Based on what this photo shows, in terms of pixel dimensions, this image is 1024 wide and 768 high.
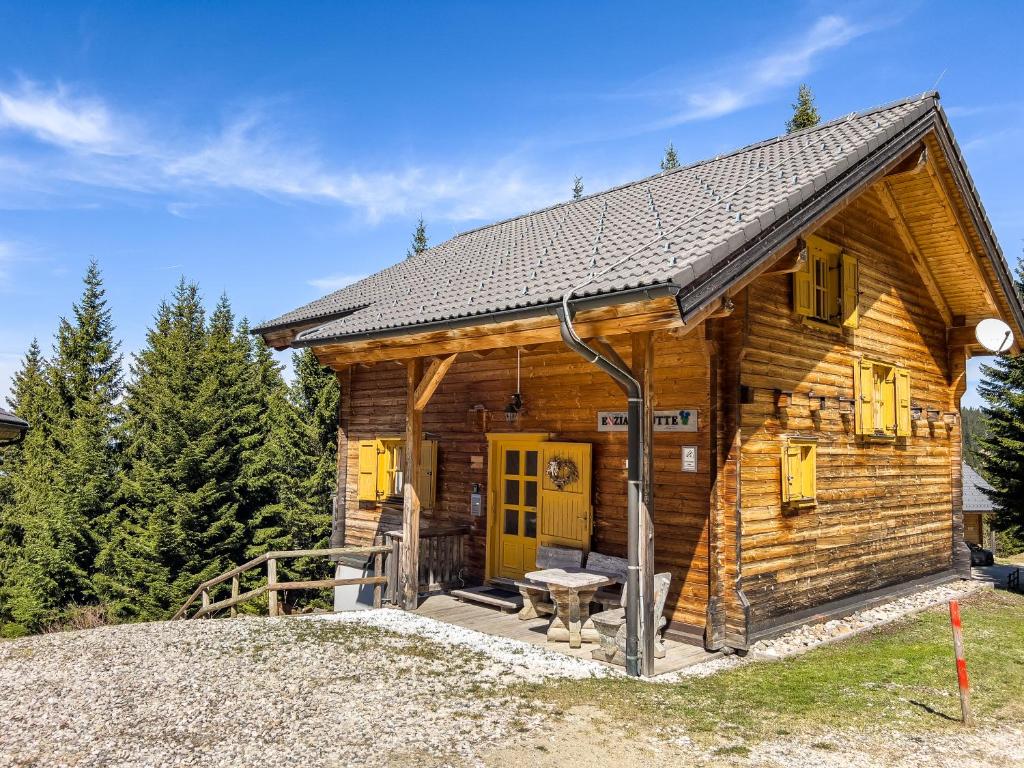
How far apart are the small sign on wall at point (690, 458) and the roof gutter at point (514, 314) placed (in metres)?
2.42

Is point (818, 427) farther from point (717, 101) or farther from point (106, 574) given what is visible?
point (106, 574)

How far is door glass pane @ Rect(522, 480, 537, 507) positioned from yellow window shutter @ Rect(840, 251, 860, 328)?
15.2 ft

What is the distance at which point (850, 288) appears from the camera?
9.50m

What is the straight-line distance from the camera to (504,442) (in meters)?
10.1

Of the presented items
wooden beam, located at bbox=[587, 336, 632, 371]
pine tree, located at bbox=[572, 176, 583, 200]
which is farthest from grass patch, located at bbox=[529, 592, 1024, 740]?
pine tree, located at bbox=[572, 176, 583, 200]

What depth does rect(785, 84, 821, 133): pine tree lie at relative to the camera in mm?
25625

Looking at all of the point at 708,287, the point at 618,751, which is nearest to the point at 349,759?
the point at 618,751

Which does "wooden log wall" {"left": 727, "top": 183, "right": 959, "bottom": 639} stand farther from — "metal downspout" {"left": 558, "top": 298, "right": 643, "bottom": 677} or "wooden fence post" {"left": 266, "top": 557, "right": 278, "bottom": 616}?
"wooden fence post" {"left": 266, "top": 557, "right": 278, "bottom": 616}

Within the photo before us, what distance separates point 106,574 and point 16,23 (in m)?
17.7

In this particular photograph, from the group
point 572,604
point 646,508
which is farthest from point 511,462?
point 646,508

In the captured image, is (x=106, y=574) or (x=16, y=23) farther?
(x=106, y=574)

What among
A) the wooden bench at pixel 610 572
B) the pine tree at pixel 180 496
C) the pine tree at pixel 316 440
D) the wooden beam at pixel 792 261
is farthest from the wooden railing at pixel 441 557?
the pine tree at pixel 316 440

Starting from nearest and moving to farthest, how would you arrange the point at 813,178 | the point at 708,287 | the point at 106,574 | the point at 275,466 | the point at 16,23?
the point at 708,287, the point at 813,178, the point at 16,23, the point at 106,574, the point at 275,466

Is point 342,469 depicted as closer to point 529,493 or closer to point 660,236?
point 529,493
